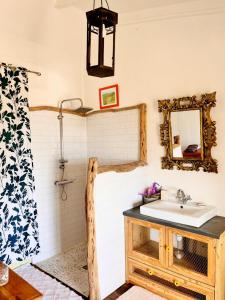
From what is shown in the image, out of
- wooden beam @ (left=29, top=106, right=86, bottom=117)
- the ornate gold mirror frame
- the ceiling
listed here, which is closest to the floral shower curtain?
wooden beam @ (left=29, top=106, right=86, bottom=117)

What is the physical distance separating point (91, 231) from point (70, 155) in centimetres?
131

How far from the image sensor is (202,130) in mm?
2277

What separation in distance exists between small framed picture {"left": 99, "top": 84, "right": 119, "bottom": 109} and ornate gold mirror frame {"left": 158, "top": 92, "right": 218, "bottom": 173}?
0.62 meters

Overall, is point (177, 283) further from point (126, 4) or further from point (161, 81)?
point (126, 4)

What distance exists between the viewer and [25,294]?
4.58 feet

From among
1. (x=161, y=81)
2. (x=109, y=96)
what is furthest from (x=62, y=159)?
(x=161, y=81)

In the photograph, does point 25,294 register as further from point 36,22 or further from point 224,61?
point 36,22

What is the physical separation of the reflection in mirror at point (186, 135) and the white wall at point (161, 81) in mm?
155

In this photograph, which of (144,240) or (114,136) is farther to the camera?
(114,136)

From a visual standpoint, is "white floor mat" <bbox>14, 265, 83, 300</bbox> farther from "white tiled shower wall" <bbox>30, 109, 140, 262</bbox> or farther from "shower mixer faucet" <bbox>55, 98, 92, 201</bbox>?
"shower mixer faucet" <bbox>55, 98, 92, 201</bbox>

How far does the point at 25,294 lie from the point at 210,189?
172 cm

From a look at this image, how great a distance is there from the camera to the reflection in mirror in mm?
2307

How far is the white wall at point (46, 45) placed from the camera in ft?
8.02

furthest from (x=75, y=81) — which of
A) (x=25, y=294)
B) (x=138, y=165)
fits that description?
(x=25, y=294)
